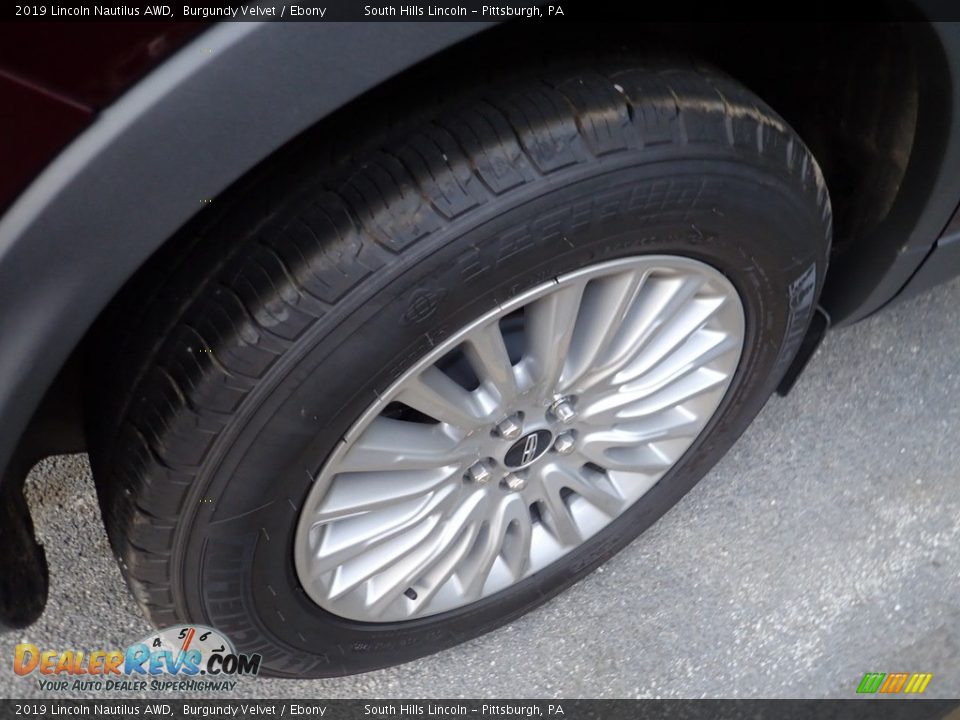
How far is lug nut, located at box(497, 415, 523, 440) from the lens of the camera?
1.29 m

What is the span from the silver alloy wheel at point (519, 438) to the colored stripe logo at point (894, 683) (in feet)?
1.81

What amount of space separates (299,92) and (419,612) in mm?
928

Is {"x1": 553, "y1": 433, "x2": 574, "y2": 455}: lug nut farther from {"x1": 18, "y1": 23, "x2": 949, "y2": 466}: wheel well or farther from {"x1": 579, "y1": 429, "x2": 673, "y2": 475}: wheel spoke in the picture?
{"x1": 18, "y1": 23, "x2": 949, "y2": 466}: wheel well

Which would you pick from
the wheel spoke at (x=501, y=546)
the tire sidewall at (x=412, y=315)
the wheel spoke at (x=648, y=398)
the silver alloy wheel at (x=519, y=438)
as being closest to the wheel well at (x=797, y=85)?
the tire sidewall at (x=412, y=315)

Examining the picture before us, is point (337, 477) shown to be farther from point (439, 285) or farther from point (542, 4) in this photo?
point (542, 4)

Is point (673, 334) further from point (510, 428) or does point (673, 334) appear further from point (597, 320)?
point (510, 428)

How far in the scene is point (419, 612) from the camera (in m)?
1.46

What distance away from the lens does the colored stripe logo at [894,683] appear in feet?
5.32

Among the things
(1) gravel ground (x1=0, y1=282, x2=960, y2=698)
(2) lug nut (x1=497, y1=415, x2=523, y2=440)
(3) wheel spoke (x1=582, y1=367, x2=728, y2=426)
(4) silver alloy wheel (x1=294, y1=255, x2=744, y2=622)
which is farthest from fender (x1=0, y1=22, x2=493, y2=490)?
(1) gravel ground (x1=0, y1=282, x2=960, y2=698)

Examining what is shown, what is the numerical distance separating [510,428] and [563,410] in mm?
98

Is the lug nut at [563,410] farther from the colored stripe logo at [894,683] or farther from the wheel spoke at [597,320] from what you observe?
the colored stripe logo at [894,683]

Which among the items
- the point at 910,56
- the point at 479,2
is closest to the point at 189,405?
the point at 479,2

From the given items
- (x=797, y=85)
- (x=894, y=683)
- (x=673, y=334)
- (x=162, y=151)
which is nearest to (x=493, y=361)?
(x=673, y=334)

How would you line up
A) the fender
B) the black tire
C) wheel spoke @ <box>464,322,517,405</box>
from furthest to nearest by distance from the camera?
wheel spoke @ <box>464,322,517,405</box>
the black tire
the fender
